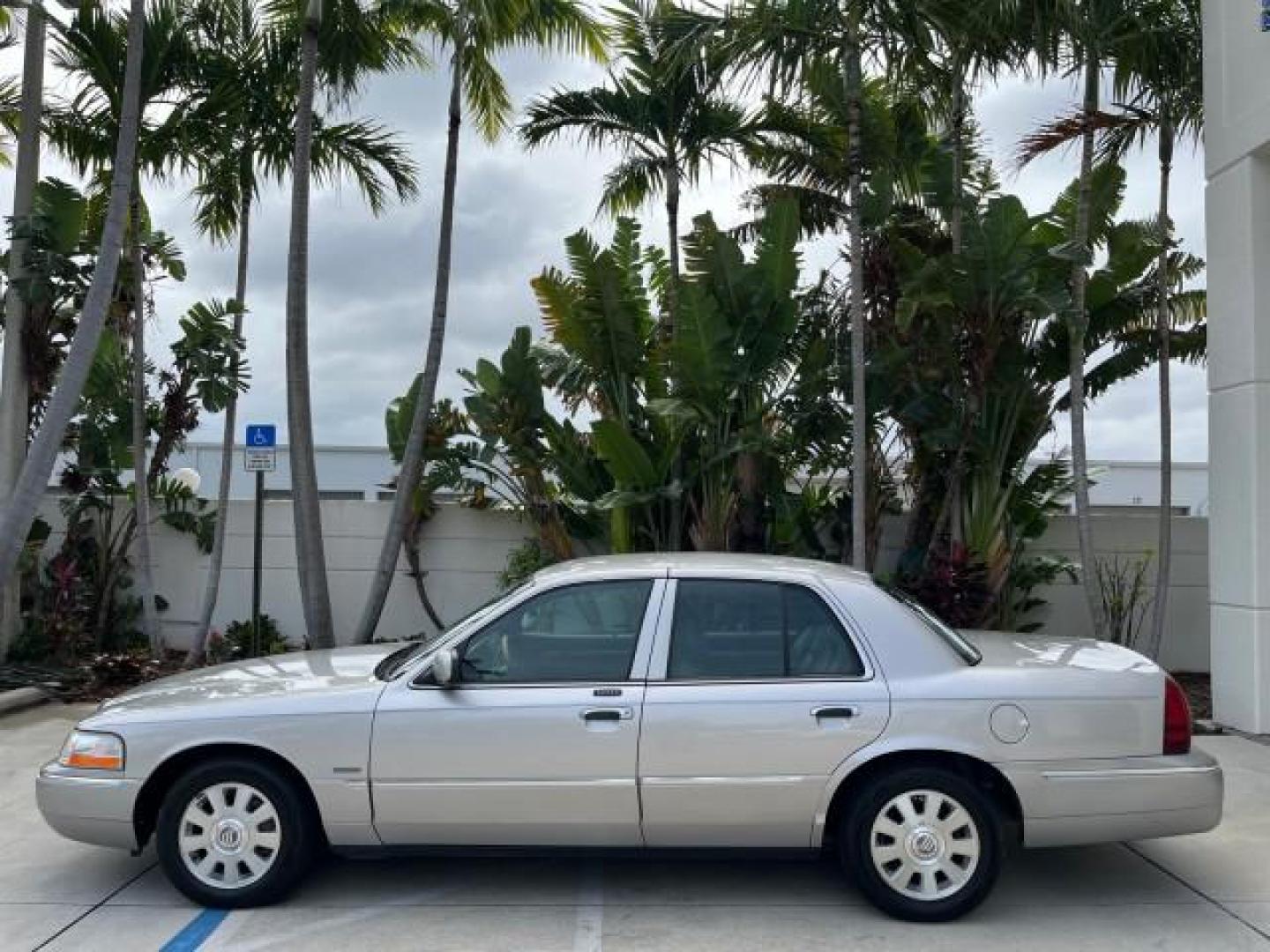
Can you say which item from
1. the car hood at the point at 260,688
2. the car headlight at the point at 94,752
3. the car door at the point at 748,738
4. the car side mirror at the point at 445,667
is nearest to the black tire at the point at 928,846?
the car door at the point at 748,738

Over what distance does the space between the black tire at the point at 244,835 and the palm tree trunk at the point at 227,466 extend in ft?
A: 24.1

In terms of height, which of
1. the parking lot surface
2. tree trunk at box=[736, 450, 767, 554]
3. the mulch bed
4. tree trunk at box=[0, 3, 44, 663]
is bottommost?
the parking lot surface

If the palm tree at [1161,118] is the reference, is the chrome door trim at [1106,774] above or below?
below

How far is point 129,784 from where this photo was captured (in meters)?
5.16

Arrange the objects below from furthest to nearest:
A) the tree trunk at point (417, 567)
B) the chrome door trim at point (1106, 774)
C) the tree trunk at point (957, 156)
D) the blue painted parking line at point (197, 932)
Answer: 1. the tree trunk at point (417, 567)
2. the tree trunk at point (957, 156)
3. the chrome door trim at point (1106, 774)
4. the blue painted parking line at point (197, 932)

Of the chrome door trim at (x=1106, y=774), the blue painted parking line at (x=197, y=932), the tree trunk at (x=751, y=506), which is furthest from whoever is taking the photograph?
the tree trunk at (x=751, y=506)

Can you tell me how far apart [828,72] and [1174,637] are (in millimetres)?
6998

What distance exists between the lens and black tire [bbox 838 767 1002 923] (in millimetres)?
5031

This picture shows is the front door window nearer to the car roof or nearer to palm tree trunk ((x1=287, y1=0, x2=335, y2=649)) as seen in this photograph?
the car roof

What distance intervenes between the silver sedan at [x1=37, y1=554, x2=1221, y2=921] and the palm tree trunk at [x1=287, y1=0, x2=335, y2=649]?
598cm

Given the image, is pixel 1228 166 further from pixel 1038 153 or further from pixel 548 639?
pixel 548 639

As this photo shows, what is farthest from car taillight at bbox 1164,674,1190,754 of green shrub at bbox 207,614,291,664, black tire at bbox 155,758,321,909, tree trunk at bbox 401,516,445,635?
green shrub at bbox 207,614,291,664

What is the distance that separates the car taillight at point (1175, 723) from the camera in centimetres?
511

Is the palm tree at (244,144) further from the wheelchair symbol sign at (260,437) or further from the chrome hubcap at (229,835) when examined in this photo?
the chrome hubcap at (229,835)
